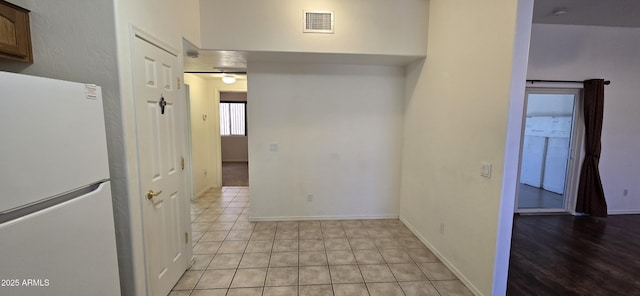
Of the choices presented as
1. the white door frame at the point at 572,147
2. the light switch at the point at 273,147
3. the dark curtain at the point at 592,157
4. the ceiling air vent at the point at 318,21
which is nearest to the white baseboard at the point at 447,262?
the white door frame at the point at 572,147

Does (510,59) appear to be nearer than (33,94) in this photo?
No

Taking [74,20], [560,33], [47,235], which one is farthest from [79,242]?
[560,33]

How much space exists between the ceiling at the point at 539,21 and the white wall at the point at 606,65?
15 centimetres

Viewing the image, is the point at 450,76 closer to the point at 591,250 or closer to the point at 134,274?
the point at 591,250

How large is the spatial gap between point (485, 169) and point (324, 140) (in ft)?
6.78

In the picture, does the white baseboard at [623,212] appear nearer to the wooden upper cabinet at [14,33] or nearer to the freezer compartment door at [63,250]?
the freezer compartment door at [63,250]

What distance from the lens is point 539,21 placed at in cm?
355

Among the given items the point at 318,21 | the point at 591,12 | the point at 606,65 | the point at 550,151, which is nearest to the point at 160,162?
the point at 318,21

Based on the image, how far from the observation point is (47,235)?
39.9 inches

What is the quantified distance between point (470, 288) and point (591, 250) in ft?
6.25

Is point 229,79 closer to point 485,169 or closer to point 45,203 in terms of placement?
point 45,203

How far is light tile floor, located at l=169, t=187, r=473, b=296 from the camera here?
223 centimetres

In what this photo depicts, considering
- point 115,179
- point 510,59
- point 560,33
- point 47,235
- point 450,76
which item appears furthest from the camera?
point 560,33

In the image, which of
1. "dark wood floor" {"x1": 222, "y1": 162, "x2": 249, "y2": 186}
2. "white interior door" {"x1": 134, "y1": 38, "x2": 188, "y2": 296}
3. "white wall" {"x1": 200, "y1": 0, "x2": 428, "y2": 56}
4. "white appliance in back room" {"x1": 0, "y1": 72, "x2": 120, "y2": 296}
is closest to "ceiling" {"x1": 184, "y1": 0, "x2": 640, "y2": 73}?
"white wall" {"x1": 200, "y1": 0, "x2": 428, "y2": 56}
